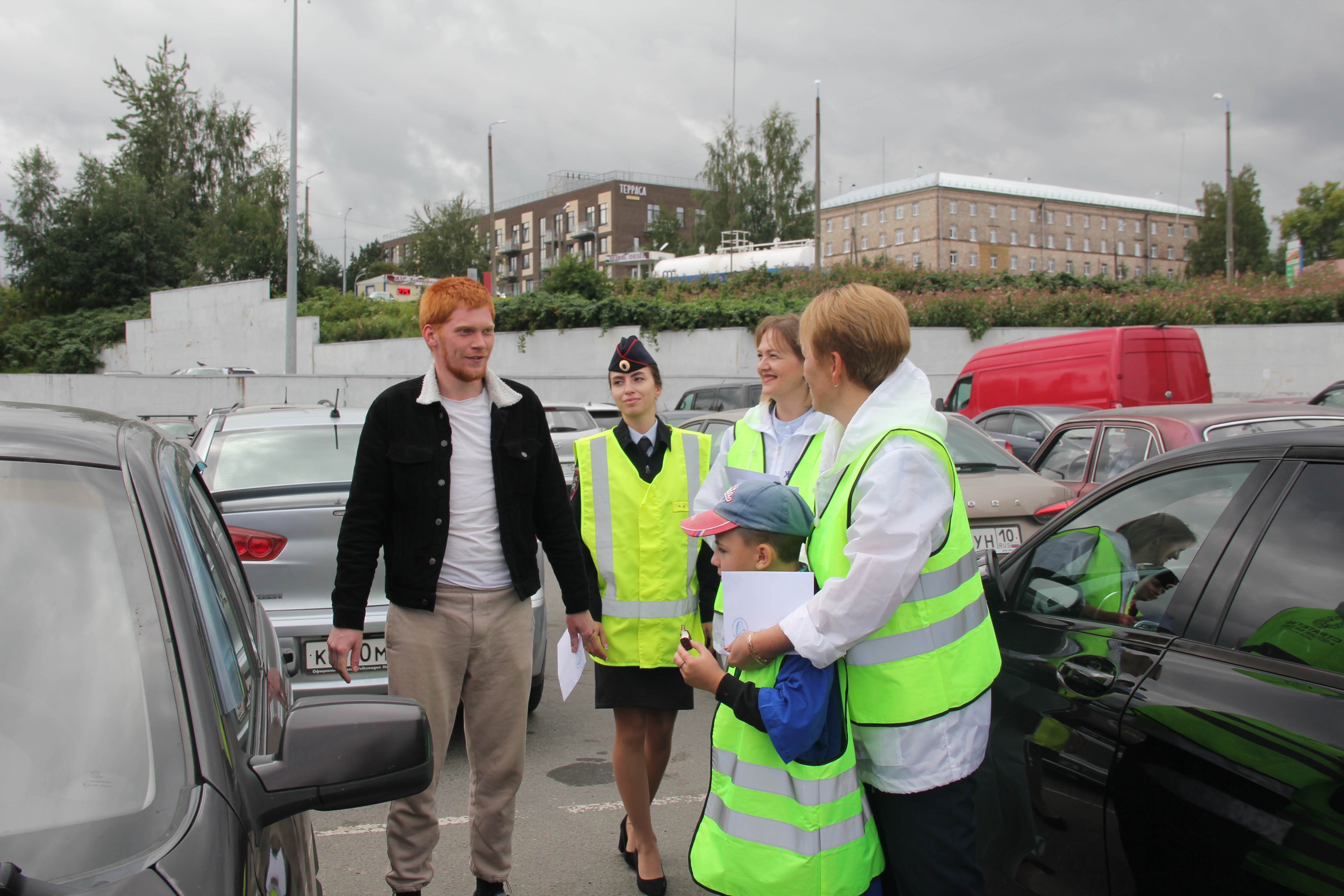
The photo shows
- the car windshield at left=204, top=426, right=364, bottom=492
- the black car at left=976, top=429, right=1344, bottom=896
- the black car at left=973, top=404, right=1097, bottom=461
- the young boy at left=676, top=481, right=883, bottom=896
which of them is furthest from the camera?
the black car at left=973, top=404, right=1097, bottom=461

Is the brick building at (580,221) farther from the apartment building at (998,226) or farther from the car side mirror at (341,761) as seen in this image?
the car side mirror at (341,761)

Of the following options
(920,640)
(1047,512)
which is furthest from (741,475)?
(1047,512)

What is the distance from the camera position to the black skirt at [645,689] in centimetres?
336

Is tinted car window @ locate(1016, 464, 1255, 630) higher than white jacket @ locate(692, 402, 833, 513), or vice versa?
white jacket @ locate(692, 402, 833, 513)

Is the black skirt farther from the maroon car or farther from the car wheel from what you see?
the maroon car

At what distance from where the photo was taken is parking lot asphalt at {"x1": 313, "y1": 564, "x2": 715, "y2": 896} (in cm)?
340

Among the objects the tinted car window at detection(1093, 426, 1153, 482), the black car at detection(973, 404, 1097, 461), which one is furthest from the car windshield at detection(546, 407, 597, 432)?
the tinted car window at detection(1093, 426, 1153, 482)

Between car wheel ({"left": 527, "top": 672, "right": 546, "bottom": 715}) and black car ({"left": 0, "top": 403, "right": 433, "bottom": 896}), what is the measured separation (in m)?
3.21

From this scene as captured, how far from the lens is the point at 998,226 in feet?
306

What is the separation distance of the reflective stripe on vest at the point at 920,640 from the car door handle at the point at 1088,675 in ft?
1.14

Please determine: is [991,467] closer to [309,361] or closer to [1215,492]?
[1215,492]

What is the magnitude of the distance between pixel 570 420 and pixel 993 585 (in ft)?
32.0

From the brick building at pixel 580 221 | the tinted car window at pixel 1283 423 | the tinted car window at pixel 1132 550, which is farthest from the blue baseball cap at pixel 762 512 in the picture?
the brick building at pixel 580 221

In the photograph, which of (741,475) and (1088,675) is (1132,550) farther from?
(741,475)
